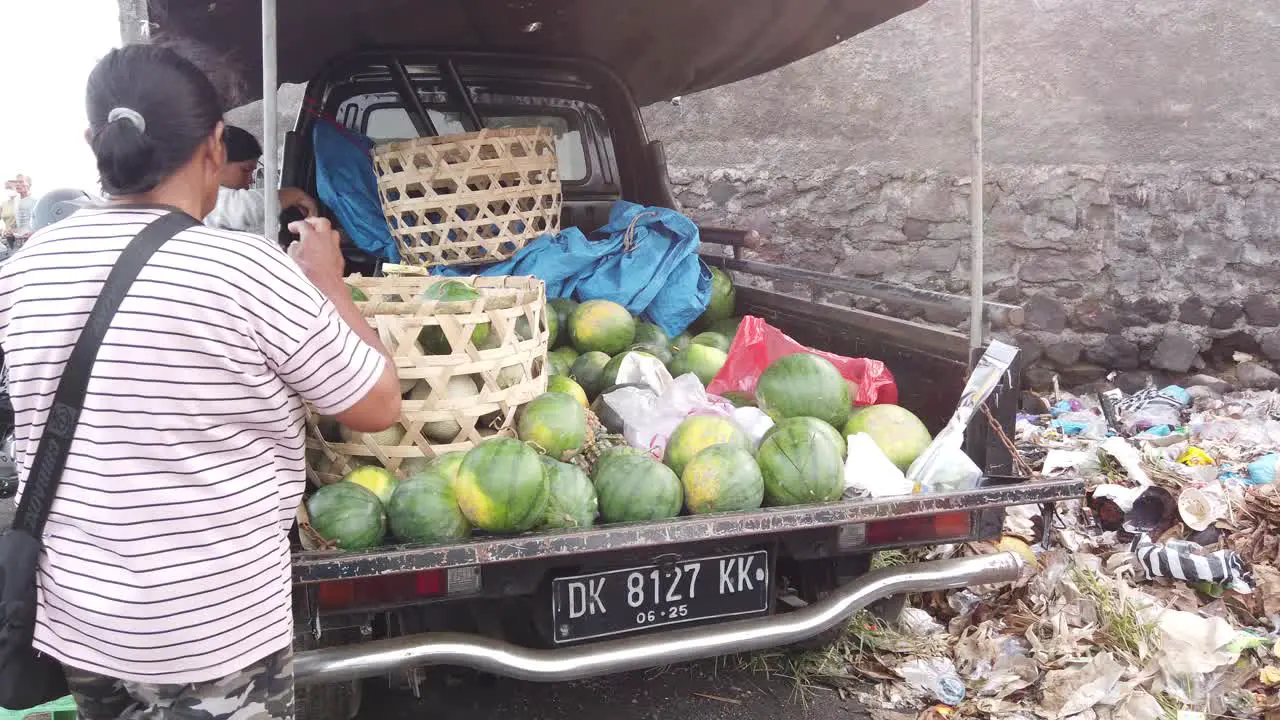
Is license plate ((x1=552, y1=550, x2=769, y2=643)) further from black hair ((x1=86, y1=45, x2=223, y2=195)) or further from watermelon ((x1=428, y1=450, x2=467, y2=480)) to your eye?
black hair ((x1=86, y1=45, x2=223, y2=195))

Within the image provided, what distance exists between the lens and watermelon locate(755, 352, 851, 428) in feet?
9.54

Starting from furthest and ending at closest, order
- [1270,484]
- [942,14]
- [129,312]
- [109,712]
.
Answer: [942,14] < [1270,484] < [109,712] < [129,312]

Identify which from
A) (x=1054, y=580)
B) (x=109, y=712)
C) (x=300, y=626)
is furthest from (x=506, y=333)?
(x=1054, y=580)

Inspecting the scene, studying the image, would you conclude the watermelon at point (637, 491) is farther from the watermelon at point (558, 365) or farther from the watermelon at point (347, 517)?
the watermelon at point (558, 365)

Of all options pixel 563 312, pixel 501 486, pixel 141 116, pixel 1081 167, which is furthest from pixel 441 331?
pixel 1081 167

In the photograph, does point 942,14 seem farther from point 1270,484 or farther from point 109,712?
point 109,712

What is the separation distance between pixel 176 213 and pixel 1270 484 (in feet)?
15.2

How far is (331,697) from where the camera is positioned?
106 inches

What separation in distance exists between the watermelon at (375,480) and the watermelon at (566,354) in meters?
1.23

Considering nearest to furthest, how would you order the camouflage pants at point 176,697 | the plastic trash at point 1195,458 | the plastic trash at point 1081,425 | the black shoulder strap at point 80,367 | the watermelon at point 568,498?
the black shoulder strap at point 80,367
the camouflage pants at point 176,697
the watermelon at point 568,498
the plastic trash at point 1195,458
the plastic trash at point 1081,425

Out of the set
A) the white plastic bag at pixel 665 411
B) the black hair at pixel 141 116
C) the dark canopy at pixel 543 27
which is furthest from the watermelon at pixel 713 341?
the black hair at pixel 141 116

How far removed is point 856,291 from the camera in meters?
3.57

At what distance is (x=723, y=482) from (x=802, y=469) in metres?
0.24

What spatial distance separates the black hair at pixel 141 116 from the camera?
151 cm
